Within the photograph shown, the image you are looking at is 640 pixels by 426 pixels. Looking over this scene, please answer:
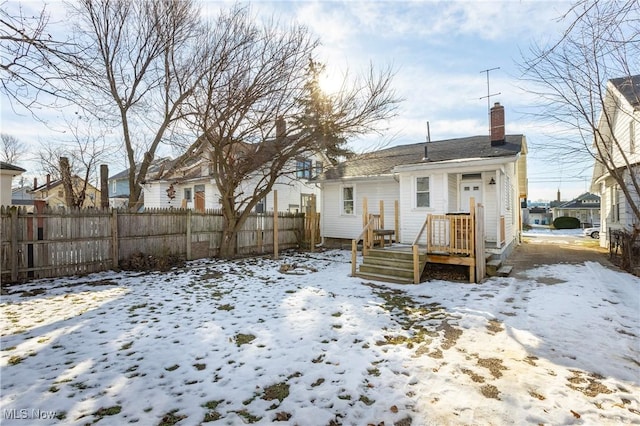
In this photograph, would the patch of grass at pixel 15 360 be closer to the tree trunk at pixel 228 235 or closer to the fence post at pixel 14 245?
the fence post at pixel 14 245

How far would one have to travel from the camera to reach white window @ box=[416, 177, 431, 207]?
1098 cm

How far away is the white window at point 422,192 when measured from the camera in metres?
11.0

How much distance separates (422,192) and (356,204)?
12.0 feet

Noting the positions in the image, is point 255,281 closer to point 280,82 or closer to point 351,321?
point 351,321

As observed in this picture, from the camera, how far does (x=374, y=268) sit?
322 inches

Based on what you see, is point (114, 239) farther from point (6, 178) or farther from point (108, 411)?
point (6, 178)

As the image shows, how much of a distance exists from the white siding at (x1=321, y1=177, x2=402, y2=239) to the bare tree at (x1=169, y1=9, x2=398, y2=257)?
329cm

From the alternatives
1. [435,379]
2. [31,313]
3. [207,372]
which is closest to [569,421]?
[435,379]

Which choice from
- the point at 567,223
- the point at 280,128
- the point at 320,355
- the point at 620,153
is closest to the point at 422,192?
the point at 280,128

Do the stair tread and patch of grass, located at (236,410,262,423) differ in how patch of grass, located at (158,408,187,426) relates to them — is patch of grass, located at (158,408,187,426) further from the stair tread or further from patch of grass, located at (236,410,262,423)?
the stair tread

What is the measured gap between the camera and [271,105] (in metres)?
10.2

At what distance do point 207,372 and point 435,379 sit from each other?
2314mm

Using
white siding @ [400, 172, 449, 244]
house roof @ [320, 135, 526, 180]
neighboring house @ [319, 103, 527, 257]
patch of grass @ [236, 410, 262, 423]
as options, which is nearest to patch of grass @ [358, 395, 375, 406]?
patch of grass @ [236, 410, 262, 423]

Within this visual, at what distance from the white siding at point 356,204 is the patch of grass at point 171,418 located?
11.4 meters
